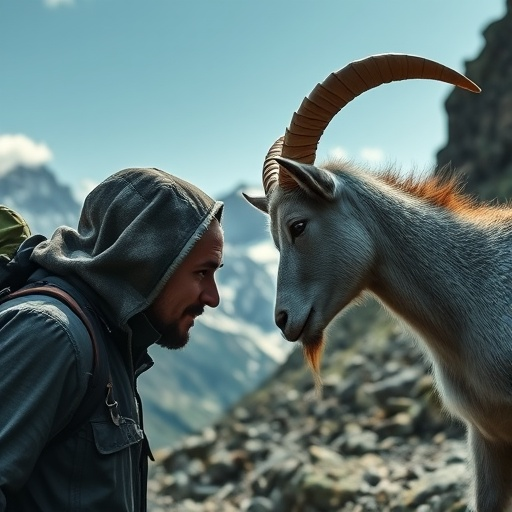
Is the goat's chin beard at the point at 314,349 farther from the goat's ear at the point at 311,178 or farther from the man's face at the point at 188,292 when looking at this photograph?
the man's face at the point at 188,292

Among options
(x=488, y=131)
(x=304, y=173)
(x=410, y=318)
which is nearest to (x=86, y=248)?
(x=304, y=173)

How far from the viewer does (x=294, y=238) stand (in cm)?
570

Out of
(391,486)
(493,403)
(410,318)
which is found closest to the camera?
(493,403)

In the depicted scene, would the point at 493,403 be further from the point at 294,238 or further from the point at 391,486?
the point at 391,486

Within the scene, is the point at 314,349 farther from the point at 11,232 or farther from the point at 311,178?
the point at 11,232

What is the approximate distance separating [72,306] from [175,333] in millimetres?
770

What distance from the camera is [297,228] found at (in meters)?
5.66

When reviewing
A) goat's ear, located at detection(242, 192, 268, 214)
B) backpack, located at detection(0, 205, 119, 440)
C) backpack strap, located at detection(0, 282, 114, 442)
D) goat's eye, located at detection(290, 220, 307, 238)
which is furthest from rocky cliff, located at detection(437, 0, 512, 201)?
backpack strap, located at detection(0, 282, 114, 442)

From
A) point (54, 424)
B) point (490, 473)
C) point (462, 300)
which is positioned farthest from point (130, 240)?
point (490, 473)

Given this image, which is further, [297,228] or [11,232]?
[297,228]

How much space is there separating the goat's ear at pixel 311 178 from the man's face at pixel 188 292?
1163mm

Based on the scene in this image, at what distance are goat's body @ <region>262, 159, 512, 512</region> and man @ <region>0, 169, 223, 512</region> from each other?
1.40 m

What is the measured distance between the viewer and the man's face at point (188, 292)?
4.11m

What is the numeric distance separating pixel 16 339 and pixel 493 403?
10.4ft
